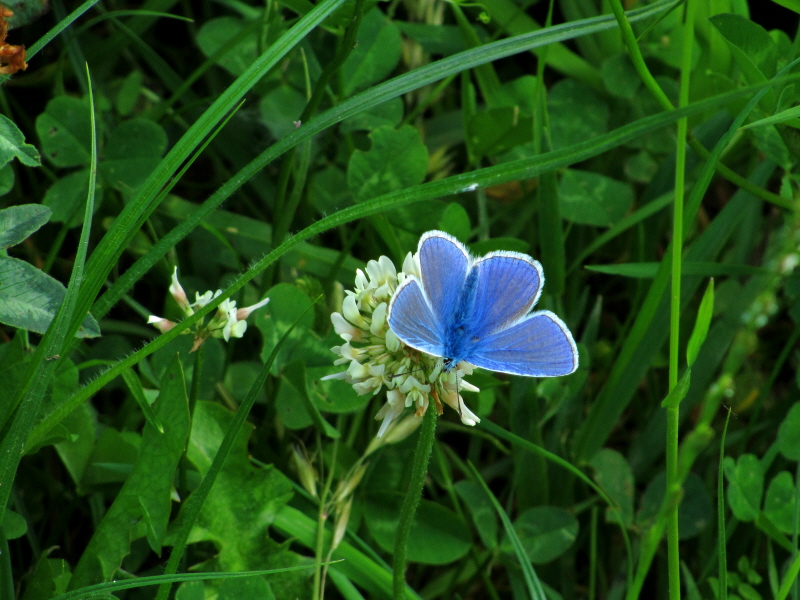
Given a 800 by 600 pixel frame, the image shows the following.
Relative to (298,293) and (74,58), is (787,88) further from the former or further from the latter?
(74,58)

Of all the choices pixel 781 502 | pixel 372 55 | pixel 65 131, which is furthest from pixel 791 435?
pixel 65 131

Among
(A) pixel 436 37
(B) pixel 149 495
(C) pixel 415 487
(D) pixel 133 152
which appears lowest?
(B) pixel 149 495

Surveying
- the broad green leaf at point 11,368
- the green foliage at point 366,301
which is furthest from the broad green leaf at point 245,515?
the broad green leaf at point 11,368

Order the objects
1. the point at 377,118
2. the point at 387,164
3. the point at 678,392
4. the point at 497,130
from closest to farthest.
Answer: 1. the point at 678,392
2. the point at 387,164
3. the point at 497,130
4. the point at 377,118

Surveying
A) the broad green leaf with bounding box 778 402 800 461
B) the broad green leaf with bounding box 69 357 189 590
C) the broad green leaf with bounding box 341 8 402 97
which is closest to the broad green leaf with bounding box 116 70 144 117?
the broad green leaf with bounding box 341 8 402 97

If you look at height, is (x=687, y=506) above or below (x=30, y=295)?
below

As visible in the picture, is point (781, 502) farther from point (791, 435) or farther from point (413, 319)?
point (413, 319)

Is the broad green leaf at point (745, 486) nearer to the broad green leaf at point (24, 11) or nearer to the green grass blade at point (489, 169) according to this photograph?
the green grass blade at point (489, 169)
